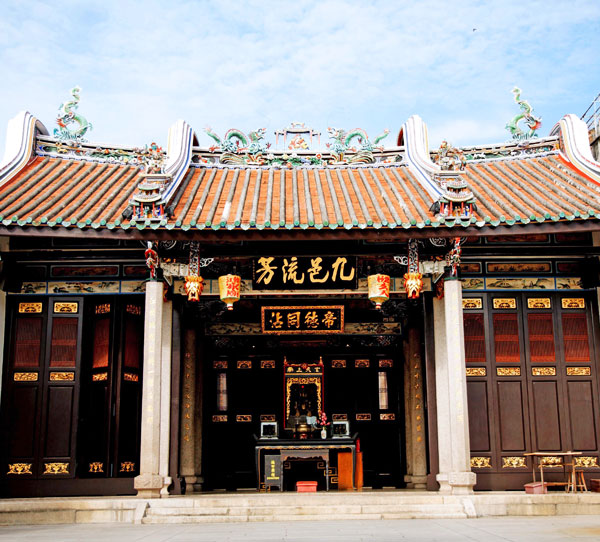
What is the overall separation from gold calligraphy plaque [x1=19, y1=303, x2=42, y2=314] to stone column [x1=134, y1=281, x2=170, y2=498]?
2.16 metres

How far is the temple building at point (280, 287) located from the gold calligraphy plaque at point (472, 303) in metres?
0.04

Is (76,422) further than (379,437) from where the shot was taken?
No

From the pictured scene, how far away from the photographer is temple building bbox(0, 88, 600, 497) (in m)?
A: 10.8

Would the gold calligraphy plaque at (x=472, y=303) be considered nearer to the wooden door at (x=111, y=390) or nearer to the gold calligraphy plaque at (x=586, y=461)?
the gold calligraphy plaque at (x=586, y=461)

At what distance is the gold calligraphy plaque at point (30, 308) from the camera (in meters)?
11.9

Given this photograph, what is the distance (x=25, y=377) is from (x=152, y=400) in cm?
243

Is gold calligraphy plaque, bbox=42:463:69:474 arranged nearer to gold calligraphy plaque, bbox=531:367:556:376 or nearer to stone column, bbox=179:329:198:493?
stone column, bbox=179:329:198:493

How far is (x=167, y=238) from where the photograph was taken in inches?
Result: 422

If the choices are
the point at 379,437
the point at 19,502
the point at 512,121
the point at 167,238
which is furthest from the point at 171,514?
the point at 512,121

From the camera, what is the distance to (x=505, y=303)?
476 inches

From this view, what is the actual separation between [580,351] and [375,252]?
388cm

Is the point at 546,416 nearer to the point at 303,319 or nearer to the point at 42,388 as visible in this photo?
the point at 303,319

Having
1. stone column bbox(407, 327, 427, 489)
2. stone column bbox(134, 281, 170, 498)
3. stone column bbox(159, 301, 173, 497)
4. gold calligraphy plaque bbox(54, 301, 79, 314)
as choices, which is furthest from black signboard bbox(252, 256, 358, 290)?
gold calligraphy plaque bbox(54, 301, 79, 314)

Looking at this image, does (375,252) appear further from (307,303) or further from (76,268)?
(76,268)
